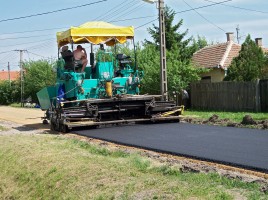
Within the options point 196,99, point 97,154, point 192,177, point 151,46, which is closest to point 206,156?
point 192,177

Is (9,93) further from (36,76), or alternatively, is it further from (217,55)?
(217,55)

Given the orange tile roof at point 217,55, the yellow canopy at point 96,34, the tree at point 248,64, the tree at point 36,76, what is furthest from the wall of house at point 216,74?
the tree at point 36,76

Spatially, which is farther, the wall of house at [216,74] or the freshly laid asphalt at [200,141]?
the wall of house at [216,74]

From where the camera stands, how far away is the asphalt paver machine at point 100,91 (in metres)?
14.3

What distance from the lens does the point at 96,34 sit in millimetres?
15367

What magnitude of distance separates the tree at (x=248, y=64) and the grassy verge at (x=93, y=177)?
1418 cm

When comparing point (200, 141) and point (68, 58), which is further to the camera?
point (68, 58)

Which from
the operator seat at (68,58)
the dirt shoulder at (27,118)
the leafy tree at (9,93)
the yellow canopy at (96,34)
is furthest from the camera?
the leafy tree at (9,93)

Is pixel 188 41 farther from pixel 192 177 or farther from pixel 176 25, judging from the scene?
pixel 192 177

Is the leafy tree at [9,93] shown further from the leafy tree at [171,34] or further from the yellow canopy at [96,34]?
the yellow canopy at [96,34]

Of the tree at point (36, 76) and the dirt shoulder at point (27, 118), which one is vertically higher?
the tree at point (36, 76)

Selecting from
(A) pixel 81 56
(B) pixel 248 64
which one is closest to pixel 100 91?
(A) pixel 81 56

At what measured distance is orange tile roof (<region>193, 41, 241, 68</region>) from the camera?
29728mm

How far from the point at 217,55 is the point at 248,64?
7498 mm
